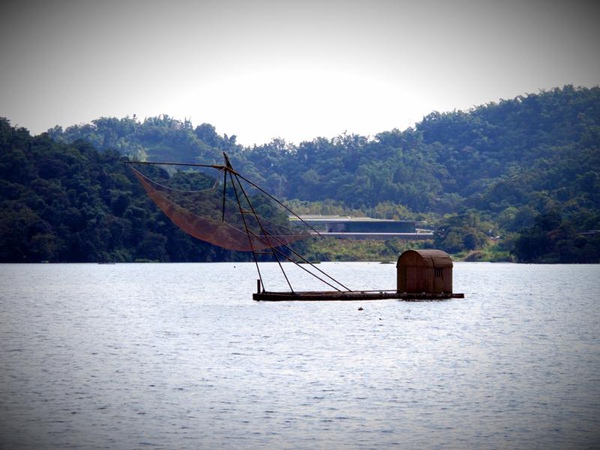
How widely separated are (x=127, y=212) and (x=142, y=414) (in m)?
113

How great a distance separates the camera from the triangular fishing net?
5309 centimetres

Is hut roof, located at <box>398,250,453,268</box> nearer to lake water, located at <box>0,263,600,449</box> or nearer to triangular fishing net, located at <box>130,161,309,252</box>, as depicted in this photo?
lake water, located at <box>0,263,600,449</box>

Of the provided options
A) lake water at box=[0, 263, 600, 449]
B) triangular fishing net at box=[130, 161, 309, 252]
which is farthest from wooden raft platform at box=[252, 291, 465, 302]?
triangular fishing net at box=[130, 161, 309, 252]

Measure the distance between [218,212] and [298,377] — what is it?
79.1 metres

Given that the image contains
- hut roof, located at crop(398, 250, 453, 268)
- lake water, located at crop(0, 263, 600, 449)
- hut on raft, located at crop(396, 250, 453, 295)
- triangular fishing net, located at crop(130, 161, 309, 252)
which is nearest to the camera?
lake water, located at crop(0, 263, 600, 449)

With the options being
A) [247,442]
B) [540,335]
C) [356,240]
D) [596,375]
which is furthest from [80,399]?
[356,240]

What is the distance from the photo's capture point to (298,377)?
33.0 m

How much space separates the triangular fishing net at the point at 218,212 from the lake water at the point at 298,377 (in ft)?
16.3

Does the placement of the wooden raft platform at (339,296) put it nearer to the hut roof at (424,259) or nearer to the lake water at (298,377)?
the lake water at (298,377)

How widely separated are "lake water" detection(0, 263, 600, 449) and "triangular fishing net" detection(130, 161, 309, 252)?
4972mm

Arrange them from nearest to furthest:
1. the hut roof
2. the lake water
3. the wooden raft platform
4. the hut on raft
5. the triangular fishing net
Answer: the lake water, the triangular fishing net, the wooden raft platform, the hut roof, the hut on raft

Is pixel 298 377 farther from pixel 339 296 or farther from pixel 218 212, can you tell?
pixel 218 212

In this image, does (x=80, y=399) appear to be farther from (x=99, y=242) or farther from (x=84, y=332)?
(x=99, y=242)

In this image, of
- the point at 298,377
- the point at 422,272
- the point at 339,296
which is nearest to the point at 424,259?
the point at 422,272
